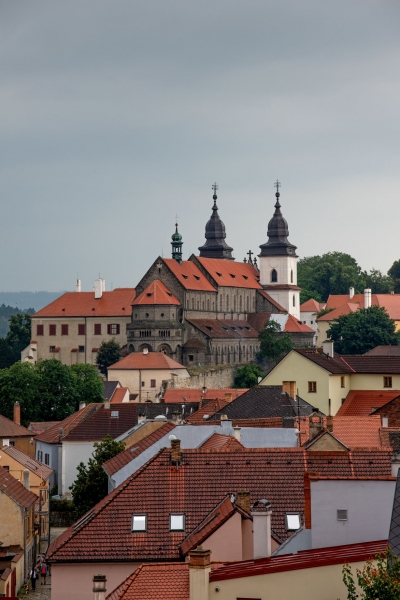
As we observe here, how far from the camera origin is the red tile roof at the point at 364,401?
194 feet

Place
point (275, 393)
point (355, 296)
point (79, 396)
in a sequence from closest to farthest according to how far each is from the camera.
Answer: point (275, 393) < point (79, 396) < point (355, 296)

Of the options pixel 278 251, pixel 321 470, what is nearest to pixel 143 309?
pixel 278 251

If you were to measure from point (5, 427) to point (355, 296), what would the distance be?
113 m

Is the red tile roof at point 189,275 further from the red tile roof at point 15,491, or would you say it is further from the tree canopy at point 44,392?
the red tile roof at point 15,491

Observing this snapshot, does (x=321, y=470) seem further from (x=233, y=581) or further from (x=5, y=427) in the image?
(x=5, y=427)

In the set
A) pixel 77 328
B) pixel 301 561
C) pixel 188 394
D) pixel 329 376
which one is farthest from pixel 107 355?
pixel 301 561

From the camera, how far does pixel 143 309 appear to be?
14150cm

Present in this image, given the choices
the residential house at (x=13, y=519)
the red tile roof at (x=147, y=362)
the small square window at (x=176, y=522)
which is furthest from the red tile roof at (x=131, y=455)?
the red tile roof at (x=147, y=362)

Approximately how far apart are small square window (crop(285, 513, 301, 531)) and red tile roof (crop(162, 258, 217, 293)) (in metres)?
118

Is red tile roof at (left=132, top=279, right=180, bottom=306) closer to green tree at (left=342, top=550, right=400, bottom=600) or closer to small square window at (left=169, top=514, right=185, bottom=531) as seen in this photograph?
small square window at (left=169, top=514, right=185, bottom=531)

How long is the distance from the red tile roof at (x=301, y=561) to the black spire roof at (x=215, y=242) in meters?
151

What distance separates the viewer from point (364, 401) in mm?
61906

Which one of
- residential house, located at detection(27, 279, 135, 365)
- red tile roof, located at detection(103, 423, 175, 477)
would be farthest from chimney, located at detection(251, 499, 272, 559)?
residential house, located at detection(27, 279, 135, 365)

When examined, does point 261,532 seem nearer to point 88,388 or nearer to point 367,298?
point 88,388
